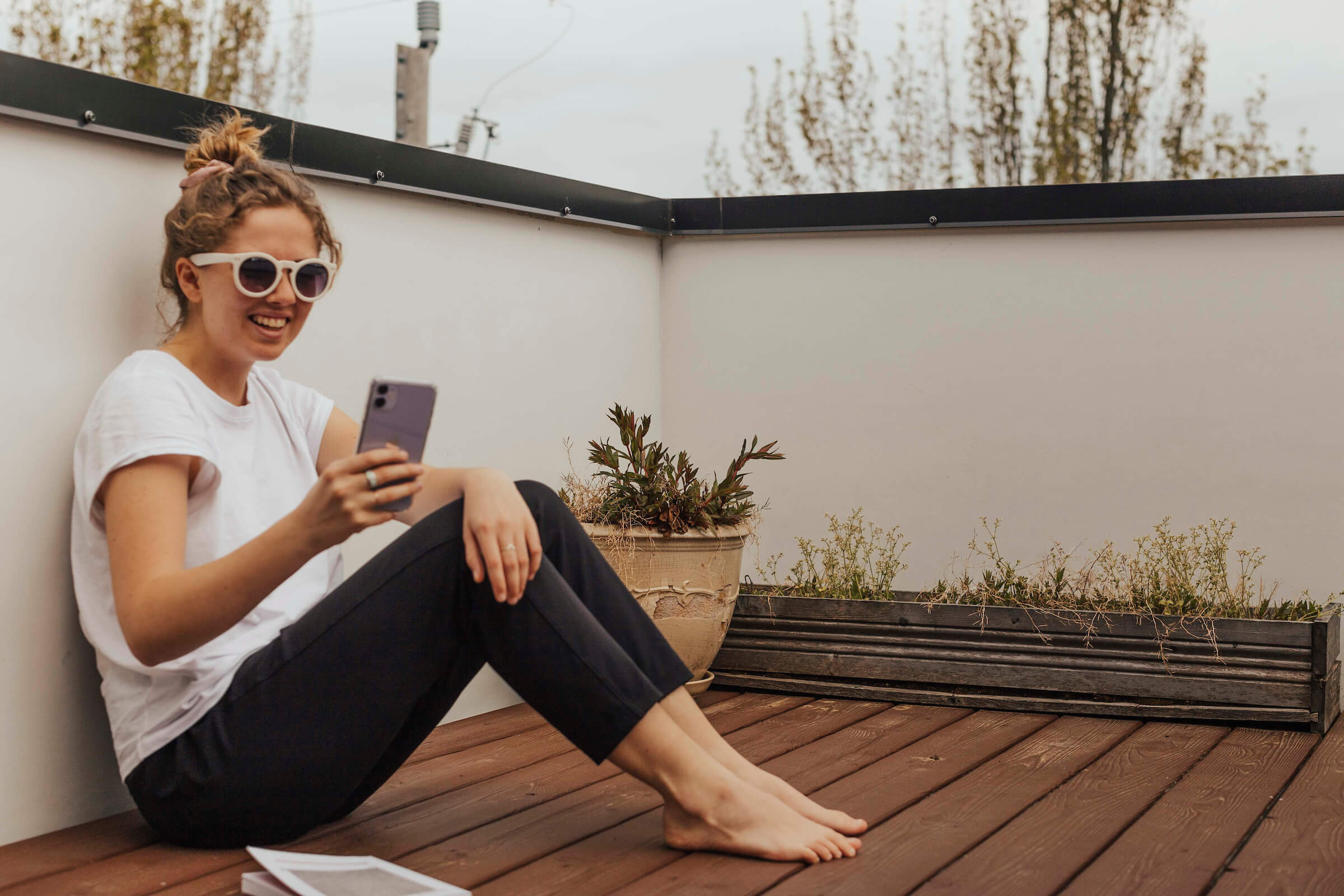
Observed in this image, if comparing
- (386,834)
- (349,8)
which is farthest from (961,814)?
(349,8)

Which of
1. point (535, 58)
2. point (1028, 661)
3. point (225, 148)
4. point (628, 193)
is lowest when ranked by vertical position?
point (1028, 661)

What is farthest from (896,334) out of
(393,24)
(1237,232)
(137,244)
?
(393,24)

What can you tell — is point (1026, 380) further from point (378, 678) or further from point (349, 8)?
point (349, 8)

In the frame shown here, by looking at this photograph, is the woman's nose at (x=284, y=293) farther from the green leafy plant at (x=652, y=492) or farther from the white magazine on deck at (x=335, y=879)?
the green leafy plant at (x=652, y=492)

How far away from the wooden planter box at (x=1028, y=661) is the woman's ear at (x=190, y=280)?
1.73 meters

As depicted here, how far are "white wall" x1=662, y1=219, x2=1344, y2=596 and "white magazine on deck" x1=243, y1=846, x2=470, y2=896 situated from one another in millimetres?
2001

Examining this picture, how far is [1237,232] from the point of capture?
10.1 feet

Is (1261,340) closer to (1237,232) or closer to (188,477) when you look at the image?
(1237,232)

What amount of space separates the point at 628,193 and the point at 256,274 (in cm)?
173

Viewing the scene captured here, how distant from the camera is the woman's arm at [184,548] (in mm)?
1406

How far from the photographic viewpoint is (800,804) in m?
1.85

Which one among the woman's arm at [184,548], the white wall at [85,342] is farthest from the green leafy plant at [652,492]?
the woman's arm at [184,548]

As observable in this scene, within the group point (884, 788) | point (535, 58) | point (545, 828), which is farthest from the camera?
point (535, 58)

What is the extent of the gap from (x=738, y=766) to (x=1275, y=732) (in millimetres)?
1472
